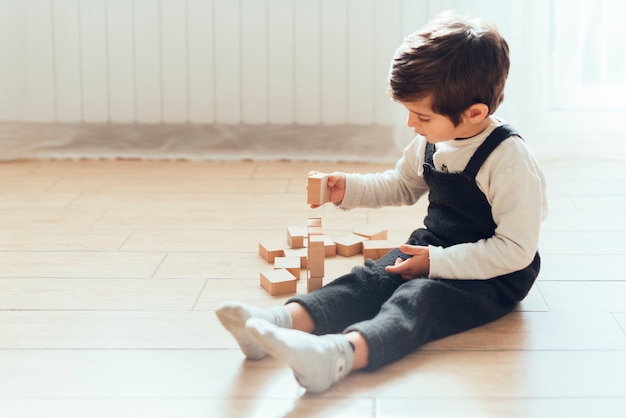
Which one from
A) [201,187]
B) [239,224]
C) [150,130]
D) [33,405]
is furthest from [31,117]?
[33,405]

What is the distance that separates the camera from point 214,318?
4.25ft

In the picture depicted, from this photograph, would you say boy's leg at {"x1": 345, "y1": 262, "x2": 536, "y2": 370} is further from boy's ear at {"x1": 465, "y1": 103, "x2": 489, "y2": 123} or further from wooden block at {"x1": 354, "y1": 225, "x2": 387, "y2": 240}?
wooden block at {"x1": 354, "y1": 225, "x2": 387, "y2": 240}

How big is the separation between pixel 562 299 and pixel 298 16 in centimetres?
131

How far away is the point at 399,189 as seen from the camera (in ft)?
4.80

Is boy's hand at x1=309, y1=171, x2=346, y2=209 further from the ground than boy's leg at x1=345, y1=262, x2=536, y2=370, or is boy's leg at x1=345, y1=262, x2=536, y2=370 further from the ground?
boy's hand at x1=309, y1=171, x2=346, y2=209

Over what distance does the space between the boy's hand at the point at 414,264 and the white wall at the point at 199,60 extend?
1.23 m

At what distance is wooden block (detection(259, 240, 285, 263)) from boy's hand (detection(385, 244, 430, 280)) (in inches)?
13.3

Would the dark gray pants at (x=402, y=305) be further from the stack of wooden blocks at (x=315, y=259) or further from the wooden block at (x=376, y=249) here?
the wooden block at (x=376, y=249)

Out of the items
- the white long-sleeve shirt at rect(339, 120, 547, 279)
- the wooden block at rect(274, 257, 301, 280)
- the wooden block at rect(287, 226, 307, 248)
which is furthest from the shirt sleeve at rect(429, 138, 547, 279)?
the wooden block at rect(287, 226, 307, 248)

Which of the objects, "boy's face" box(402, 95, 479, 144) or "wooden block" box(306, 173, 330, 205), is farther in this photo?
"wooden block" box(306, 173, 330, 205)

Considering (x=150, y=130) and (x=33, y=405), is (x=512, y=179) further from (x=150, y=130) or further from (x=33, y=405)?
(x=150, y=130)

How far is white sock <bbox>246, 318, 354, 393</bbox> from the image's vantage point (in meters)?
1.01

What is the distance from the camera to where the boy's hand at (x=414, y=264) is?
4.15ft

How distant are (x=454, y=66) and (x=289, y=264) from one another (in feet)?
1.54
